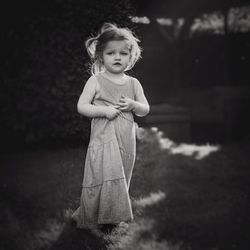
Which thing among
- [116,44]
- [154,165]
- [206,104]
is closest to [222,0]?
[206,104]

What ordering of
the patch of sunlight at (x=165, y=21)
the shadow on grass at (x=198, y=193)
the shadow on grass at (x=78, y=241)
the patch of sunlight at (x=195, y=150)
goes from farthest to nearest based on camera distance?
1. the patch of sunlight at (x=165, y=21)
2. the patch of sunlight at (x=195, y=150)
3. the shadow on grass at (x=198, y=193)
4. the shadow on grass at (x=78, y=241)

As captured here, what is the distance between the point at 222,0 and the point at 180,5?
5.32ft

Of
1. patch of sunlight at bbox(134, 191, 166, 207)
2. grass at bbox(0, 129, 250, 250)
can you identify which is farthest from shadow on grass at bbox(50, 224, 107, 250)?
patch of sunlight at bbox(134, 191, 166, 207)

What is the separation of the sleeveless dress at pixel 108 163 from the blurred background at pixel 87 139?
0.78 feet

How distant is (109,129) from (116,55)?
0.59 m

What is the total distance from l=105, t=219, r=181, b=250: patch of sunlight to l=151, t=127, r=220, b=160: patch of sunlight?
3149 millimetres

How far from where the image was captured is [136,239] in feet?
11.1

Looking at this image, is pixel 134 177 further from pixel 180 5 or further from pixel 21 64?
pixel 180 5

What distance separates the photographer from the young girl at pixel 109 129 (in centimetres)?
330

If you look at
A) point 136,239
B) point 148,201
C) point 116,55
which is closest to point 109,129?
point 116,55

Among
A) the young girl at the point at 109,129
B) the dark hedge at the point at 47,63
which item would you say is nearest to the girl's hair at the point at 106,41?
the young girl at the point at 109,129

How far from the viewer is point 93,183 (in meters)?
3.37

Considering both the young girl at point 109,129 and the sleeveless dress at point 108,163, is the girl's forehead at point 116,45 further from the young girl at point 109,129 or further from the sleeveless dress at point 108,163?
the sleeveless dress at point 108,163

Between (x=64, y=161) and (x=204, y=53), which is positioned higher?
(x=204, y=53)
